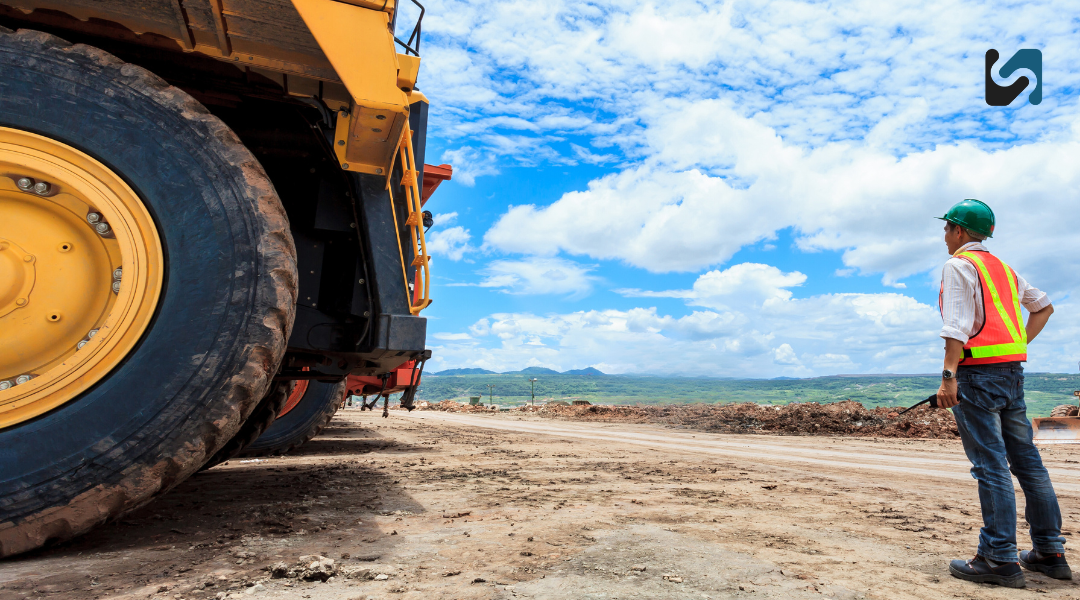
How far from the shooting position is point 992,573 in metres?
2.56

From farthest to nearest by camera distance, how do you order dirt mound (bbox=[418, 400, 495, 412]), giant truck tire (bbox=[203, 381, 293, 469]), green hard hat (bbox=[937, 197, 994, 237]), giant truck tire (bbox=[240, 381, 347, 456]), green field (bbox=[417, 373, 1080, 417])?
dirt mound (bbox=[418, 400, 495, 412])
green field (bbox=[417, 373, 1080, 417])
giant truck tire (bbox=[240, 381, 347, 456])
giant truck tire (bbox=[203, 381, 293, 469])
green hard hat (bbox=[937, 197, 994, 237])

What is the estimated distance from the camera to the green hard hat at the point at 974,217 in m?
3.06

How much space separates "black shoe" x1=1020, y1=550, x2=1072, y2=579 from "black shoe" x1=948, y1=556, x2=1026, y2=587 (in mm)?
228

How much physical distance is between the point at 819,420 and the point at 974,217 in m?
14.0

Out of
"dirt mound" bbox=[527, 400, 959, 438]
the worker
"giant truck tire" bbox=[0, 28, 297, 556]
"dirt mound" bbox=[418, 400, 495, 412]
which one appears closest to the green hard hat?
the worker

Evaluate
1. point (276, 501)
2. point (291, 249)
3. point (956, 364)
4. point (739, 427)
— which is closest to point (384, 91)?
point (291, 249)

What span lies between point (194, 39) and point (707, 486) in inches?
181

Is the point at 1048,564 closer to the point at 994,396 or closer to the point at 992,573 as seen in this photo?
the point at 992,573

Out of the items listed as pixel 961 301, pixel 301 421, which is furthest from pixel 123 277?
pixel 301 421

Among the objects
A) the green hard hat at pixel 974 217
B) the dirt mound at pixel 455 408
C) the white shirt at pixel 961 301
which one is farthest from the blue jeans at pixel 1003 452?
the dirt mound at pixel 455 408

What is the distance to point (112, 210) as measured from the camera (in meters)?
2.64

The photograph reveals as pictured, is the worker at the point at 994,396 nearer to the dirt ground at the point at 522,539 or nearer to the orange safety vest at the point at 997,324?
the orange safety vest at the point at 997,324

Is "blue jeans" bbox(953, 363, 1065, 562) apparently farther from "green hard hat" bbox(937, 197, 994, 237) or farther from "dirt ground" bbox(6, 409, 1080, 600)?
"green hard hat" bbox(937, 197, 994, 237)

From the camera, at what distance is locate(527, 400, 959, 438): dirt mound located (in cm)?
Answer: 1430
